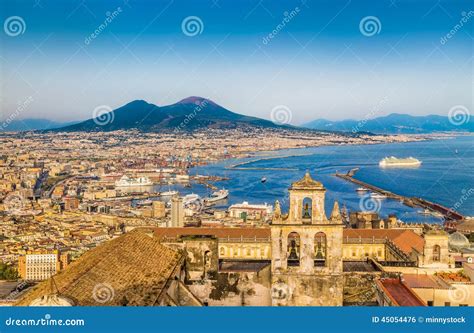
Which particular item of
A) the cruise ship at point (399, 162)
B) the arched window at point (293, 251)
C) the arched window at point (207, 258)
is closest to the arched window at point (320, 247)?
the arched window at point (293, 251)

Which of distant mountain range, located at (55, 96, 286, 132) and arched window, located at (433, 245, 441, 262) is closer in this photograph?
arched window, located at (433, 245, 441, 262)

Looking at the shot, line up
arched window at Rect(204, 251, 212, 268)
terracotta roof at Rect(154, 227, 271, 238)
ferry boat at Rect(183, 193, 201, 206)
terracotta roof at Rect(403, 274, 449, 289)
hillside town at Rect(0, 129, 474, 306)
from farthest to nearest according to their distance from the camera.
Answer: ferry boat at Rect(183, 193, 201, 206) < terracotta roof at Rect(154, 227, 271, 238) < arched window at Rect(204, 251, 212, 268) < terracotta roof at Rect(403, 274, 449, 289) < hillside town at Rect(0, 129, 474, 306)

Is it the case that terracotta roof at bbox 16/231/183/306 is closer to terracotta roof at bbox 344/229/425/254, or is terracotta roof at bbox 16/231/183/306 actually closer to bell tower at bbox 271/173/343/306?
bell tower at bbox 271/173/343/306

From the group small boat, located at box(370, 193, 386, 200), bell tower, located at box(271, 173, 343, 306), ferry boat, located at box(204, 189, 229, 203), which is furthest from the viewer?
small boat, located at box(370, 193, 386, 200)

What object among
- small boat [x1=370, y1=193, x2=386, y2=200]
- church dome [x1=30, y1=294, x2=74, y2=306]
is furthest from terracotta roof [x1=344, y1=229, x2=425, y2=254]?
small boat [x1=370, y1=193, x2=386, y2=200]

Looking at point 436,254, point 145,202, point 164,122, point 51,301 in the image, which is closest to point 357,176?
point 145,202

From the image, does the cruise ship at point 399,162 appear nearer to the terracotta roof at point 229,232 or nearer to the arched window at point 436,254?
the terracotta roof at point 229,232

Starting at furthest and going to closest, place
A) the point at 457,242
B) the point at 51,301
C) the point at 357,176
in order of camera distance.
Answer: the point at 357,176 → the point at 457,242 → the point at 51,301

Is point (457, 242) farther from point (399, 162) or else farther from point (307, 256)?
point (399, 162)
